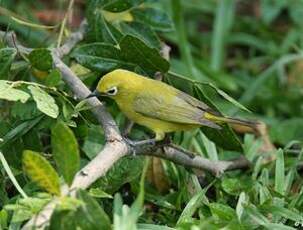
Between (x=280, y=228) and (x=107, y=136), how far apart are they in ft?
2.25

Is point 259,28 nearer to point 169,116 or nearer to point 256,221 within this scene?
point 169,116

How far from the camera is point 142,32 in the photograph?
12.0 feet

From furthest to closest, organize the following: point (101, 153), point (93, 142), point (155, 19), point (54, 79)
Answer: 1. point (155, 19)
2. point (93, 142)
3. point (54, 79)
4. point (101, 153)

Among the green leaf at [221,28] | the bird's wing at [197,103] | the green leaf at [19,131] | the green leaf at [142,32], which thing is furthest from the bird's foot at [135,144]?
the green leaf at [221,28]

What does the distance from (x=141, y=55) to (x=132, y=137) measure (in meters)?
0.59

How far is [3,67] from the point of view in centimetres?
294

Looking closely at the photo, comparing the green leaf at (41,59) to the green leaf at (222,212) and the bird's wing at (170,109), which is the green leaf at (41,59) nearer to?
the bird's wing at (170,109)

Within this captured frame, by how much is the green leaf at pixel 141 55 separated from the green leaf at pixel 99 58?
0.18 ft

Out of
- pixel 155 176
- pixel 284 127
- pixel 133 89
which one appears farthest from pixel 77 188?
pixel 284 127

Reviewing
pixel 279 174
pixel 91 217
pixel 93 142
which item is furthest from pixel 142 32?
pixel 91 217

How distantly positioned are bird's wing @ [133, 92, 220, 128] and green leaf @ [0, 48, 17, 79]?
1.79ft

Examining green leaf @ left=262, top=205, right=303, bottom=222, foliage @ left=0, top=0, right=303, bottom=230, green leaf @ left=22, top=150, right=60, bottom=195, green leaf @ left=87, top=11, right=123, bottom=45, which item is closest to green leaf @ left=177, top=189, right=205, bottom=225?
foliage @ left=0, top=0, right=303, bottom=230

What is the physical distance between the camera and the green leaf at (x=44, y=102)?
2600mm

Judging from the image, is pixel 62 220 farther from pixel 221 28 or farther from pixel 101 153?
pixel 221 28
